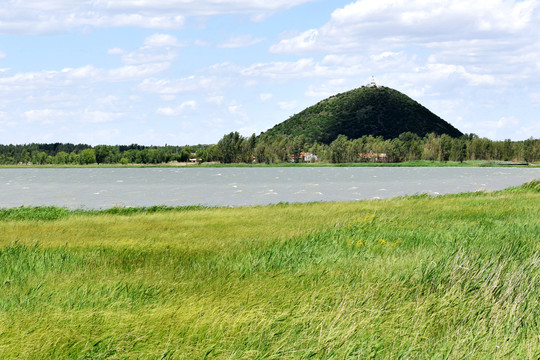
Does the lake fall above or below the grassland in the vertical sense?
below

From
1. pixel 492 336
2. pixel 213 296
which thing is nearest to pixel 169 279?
pixel 213 296

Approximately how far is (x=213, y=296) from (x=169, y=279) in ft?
6.11

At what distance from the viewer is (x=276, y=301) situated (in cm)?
791

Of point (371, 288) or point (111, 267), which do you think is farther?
point (111, 267)

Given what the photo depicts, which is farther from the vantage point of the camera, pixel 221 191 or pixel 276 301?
pixel 221 191

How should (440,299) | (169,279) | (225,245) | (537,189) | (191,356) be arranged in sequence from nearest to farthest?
(191,356) < (440,299) < (169,279) < (225,245) < (537,189)

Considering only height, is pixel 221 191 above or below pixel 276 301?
below

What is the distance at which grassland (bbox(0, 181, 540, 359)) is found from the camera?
19.8ft

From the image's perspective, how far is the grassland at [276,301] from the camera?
603 cm

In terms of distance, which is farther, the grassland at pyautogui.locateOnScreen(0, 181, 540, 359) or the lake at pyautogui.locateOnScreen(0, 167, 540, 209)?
the lake at pyautogui.locateOnScreen(0, 167, 540, 209)

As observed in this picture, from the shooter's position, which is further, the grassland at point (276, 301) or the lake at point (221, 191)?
the lake at point (221, 191)

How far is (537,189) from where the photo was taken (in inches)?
1628

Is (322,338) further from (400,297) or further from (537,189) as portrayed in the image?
(537,189)

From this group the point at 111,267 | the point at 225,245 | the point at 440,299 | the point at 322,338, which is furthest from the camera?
the point at 225,245
